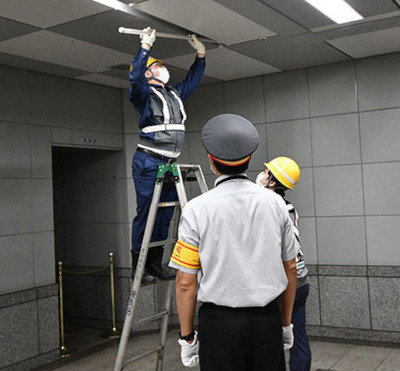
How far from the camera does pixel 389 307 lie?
539cm

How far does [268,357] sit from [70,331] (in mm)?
4965

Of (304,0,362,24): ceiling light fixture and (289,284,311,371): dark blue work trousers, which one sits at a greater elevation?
(304,0,362,24): ceiling light fixture

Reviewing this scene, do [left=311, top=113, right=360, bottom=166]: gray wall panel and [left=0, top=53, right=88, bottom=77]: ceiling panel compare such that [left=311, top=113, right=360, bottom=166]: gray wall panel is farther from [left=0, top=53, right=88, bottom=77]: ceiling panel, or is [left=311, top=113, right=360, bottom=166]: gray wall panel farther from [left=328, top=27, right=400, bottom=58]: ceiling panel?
[left=0, top=53, right=88, bottom=77]: ceiling panel

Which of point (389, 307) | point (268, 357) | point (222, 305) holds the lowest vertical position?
point (389, 307)

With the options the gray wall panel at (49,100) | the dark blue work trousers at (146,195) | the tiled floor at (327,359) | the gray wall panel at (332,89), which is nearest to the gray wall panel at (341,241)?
the tiled floor at (327,359)

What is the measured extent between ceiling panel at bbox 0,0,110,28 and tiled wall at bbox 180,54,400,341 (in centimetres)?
284

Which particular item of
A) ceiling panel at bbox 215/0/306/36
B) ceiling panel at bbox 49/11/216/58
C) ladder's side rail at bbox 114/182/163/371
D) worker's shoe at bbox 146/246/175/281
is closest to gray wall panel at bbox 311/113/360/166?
ceiling panel at bbox 215/0/306/36

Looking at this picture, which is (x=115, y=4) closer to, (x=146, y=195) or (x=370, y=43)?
(x=146, y=195)

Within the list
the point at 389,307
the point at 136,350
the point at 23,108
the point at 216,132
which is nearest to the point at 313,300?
the point at 389,307

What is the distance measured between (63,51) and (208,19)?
1477mm

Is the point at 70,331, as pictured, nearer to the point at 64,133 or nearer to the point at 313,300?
the point at 64,133

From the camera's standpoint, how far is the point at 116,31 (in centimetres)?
414

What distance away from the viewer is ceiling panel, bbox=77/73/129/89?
5.70 m

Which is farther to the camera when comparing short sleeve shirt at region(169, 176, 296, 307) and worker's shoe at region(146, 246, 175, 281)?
worker's shoe at region(146, 246, 175, 281)
